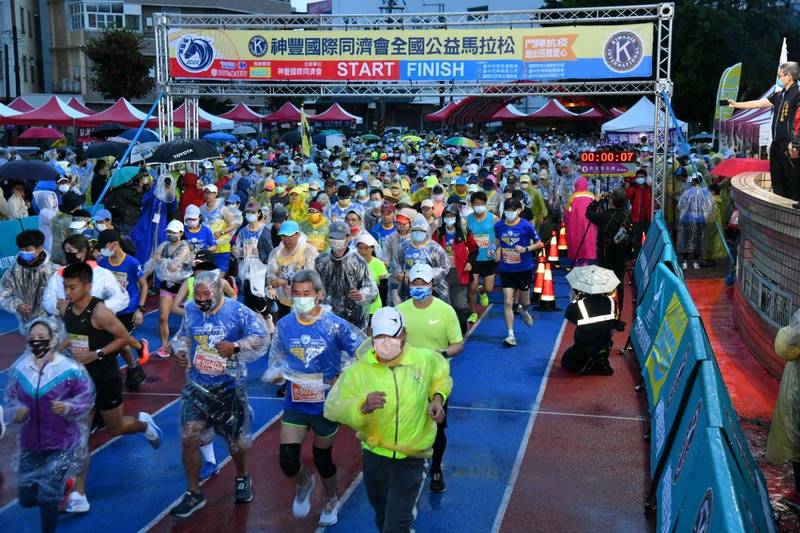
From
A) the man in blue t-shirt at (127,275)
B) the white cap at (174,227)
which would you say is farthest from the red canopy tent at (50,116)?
the man in blue t-shirt at (127,275)

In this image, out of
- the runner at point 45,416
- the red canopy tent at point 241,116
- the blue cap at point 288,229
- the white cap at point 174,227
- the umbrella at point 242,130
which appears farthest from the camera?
→ the umbrella at point 242,130

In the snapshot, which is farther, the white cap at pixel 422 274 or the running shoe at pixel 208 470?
the running shoe at pixel 208 470

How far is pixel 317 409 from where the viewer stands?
6746 millimetres

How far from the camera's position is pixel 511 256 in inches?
508

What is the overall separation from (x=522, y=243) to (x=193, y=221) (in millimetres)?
4429

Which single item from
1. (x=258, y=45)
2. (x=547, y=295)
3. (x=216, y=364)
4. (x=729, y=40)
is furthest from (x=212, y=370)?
(x=729, y=40)

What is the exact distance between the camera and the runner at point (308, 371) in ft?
22.1

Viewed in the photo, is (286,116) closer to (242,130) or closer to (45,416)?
(242,130)

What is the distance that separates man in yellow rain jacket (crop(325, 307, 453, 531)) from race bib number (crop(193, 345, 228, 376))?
1.72m

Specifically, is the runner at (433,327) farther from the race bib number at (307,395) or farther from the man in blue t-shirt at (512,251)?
the man in blue t-shirt at (512,251)

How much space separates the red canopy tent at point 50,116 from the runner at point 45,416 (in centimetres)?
2752

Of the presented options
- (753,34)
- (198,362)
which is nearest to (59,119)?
(198,362)

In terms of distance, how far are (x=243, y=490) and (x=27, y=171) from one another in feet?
42.0

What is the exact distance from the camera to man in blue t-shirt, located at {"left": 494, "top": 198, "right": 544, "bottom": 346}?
12797 millimetres
